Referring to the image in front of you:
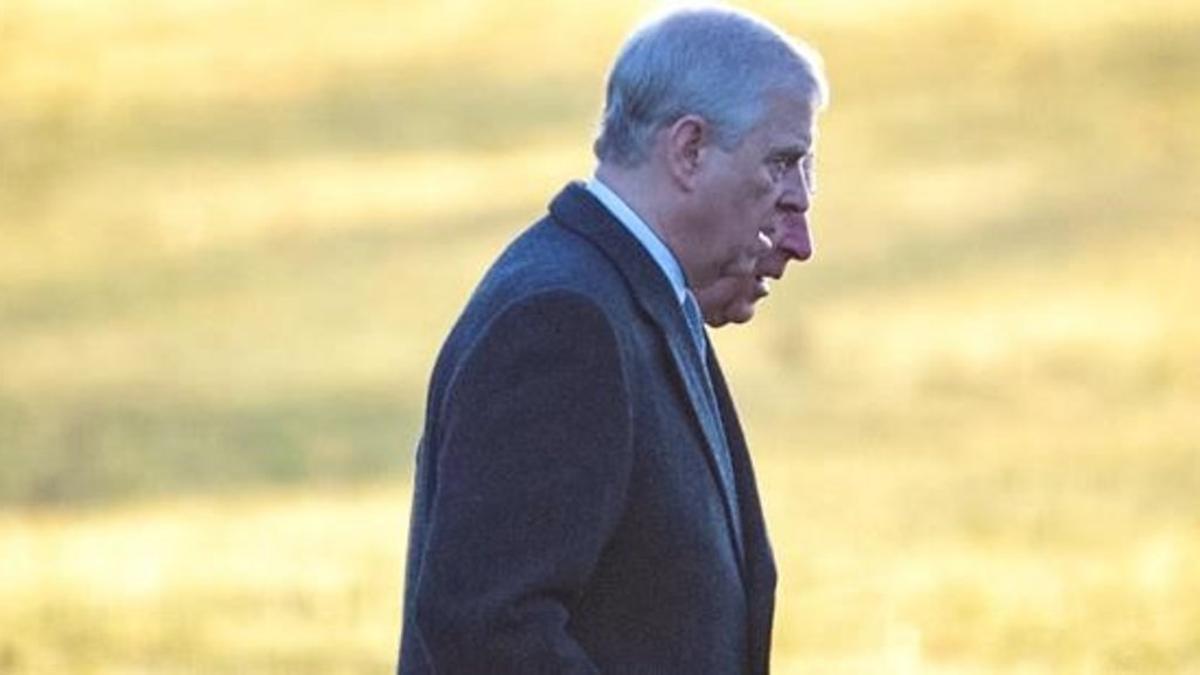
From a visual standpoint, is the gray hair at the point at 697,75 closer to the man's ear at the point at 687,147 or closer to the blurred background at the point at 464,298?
the man's ear at the point at 687,147

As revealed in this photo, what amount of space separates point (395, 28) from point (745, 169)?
28.6m

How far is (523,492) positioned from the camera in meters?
4.43

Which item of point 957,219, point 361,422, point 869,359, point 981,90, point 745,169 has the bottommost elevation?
point 745,169

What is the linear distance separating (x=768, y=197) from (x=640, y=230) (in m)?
0.15

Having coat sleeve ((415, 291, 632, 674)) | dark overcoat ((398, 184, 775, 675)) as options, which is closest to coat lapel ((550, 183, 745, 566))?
dark overcoat ((398, 184, 775, 675))

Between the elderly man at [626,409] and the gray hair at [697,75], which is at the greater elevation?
the gray hair at [697,75]

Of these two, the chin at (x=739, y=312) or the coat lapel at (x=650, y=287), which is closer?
the coat lapel at (x=650, y=287)

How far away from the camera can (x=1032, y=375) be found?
77.7 feet

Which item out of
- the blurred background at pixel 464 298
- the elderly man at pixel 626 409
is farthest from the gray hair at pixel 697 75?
the blurred background at pixel 464 298

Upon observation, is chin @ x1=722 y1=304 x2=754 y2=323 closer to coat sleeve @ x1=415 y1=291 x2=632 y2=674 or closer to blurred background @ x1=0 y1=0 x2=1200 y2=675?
coat sleeve @ x1=415 y1=291 x2=632 y2=674

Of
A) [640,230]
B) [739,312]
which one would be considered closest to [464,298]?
[739,312]

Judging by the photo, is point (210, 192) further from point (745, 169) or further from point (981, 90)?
point (745, 169)

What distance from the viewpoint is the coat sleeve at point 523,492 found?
4441 mm

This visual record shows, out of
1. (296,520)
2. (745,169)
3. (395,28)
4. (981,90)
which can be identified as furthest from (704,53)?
(395,28)
